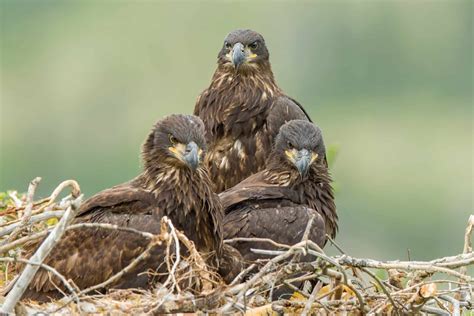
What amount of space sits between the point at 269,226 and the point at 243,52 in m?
2.16

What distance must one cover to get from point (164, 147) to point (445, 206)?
48215 millimetres

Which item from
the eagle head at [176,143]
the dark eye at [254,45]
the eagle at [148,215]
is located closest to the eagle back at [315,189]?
the eagle at [148,215]

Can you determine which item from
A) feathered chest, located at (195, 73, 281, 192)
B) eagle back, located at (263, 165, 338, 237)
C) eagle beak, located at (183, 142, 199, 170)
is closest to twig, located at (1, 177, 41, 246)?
eagle beak, located at (183, 142, 199, 170)

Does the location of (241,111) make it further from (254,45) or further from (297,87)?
(297,87)

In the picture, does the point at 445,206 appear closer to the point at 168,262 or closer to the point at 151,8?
the point at 151,8

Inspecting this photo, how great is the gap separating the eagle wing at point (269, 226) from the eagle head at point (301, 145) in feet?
1.38

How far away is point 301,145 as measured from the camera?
426 inches

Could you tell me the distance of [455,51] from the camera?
8188cm

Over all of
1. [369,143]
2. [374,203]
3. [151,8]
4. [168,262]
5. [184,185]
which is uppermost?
[151,8]

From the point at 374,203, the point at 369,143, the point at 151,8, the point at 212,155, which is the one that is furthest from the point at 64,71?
the point at 212,155

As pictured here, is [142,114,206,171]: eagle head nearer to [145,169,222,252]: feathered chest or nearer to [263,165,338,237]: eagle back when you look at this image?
[145,169,222,252]: feathered chest

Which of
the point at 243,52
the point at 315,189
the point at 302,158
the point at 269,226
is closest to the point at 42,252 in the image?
the point at 269,226

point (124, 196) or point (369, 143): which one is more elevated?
point (369, 143)

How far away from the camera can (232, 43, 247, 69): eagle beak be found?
1189cm
